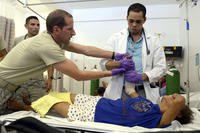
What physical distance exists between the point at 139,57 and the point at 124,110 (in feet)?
1.70

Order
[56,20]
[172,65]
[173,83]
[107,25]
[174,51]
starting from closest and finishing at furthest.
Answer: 1. [56,20]
2. [173,83]
3. [172,65]
4. [174,51]
5. [107,25]

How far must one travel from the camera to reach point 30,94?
215 cm

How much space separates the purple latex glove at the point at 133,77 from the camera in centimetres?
195

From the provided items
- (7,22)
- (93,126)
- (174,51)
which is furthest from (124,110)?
(174,51)

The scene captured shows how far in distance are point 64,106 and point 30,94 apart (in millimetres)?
443

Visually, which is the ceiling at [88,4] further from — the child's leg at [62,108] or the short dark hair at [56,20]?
the child's leg at [62,108]

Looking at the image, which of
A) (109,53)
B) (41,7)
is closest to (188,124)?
(109,53)

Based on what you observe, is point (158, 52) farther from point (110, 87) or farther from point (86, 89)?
point (86, 89)

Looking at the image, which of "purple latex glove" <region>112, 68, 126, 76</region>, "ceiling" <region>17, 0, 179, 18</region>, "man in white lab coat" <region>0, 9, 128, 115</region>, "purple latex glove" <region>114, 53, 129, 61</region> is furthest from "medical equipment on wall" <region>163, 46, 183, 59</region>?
"man in white lab coat" <region>0, 9, 128, 115</region>

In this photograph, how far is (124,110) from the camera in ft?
5.82

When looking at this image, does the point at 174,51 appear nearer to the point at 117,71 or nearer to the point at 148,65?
the point at 148,65

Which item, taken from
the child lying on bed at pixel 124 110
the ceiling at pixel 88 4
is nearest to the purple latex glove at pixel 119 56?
the child lying on bed at pixel 124 110

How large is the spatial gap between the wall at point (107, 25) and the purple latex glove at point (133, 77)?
3146 mm

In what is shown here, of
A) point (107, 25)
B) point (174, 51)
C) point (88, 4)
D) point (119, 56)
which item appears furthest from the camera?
point (107, 25)
